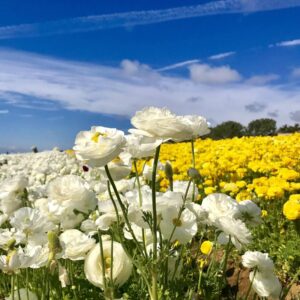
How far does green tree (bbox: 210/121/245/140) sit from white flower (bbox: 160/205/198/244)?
19995 millimetres

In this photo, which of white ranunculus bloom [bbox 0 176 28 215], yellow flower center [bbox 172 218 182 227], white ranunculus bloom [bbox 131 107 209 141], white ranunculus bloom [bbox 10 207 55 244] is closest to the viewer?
white ranunculus bloom [bbox 131 107 209 141]

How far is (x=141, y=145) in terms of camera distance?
1.83m

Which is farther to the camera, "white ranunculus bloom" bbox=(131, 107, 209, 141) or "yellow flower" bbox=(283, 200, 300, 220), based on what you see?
"yellow flower" bbox=(283, 200, 300, 220)

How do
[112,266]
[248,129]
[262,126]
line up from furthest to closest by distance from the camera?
[262,126]
[248,129]
[112,266]

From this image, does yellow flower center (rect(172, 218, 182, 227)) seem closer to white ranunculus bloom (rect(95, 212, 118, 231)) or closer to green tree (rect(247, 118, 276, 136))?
white ranunculus bloom (rect(95, 212, 118, 231))

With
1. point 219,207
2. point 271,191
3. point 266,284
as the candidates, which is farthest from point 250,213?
point 271,191

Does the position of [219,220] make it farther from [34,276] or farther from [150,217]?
[34,276]

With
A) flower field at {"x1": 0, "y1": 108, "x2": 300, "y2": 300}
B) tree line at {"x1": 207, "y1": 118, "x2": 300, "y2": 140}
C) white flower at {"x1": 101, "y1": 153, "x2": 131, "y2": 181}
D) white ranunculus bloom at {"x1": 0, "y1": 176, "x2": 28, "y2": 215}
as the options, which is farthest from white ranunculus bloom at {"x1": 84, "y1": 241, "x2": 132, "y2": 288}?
tree line at {"x1": 207, "y1": 118, "x2": 300, "y2": 140}

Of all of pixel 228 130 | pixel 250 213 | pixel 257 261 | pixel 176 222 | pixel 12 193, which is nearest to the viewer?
pixel 176 222

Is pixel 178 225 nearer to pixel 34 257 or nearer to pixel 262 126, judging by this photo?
pixel 34 257

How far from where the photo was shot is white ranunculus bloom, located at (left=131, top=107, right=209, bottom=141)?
5.40 ft

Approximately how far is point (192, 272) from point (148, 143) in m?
1.23

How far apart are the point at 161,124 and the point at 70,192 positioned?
0.61 m

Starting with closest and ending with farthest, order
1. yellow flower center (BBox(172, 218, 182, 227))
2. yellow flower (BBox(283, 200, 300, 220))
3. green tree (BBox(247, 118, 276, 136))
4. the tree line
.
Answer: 1. yellow flower center (BBox(172, 218, 182, 227))
2. yellow flower (BBox(283, 200, 300, 220))
3. the tree line
4. green tree (BBox(247, 118, 276, 136))
